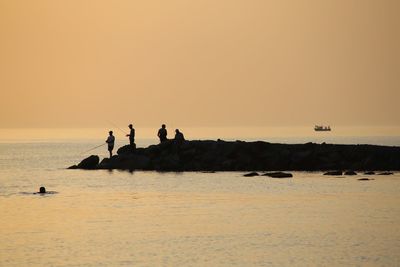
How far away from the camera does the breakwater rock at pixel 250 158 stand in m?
65.3

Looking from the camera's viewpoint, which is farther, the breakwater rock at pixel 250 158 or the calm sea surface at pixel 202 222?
the breakwater rock at pixel 250 158

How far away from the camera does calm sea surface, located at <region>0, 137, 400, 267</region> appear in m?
29.7

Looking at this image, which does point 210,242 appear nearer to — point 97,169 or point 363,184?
point 363,184

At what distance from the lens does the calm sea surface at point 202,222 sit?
29719 mm

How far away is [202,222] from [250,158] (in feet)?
92.9

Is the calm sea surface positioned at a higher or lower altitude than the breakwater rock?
lower

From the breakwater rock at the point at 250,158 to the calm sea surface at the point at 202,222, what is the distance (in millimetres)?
5910

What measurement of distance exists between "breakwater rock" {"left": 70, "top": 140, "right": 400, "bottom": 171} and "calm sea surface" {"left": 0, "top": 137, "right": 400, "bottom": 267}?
19.4ft

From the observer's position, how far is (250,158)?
65938 mm

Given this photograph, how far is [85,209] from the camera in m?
42.5

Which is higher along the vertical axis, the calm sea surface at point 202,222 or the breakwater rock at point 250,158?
the breakwater rock at point 250,158

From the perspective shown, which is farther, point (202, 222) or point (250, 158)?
point (250, 158)

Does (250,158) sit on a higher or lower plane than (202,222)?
higher

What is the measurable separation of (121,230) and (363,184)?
73.4ft
